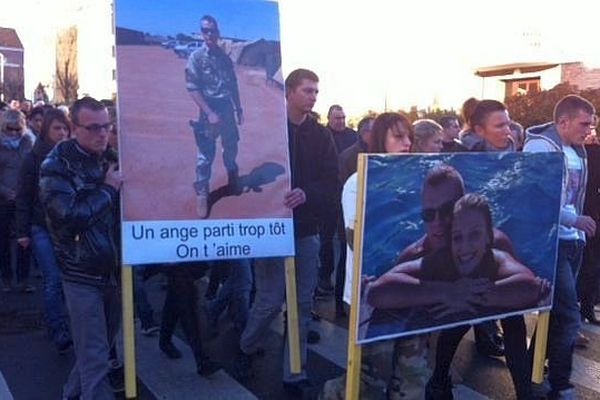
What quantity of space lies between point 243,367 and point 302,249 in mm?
931

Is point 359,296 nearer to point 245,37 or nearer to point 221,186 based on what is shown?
point 221,186

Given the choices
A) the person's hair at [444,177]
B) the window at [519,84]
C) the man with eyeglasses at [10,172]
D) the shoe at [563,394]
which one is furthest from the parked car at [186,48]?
the window at [519,84]

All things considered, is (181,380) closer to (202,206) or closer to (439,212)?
(202,206)

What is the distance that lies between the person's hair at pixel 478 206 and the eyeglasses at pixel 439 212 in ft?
0.14

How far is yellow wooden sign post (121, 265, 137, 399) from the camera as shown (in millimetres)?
4113

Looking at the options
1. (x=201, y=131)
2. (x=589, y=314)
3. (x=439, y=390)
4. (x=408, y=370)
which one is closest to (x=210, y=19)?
(x=201, y=131)

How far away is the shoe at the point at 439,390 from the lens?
454 centimetres

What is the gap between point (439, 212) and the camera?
12.1 ft

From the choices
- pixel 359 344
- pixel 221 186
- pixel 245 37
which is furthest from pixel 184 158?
pixel 359 344

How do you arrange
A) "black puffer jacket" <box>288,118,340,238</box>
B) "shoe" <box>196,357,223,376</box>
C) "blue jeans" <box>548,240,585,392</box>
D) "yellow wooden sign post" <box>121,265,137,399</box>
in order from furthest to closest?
"shoe" <box>196,357,223,376</box>
"black puffer jacket" <box>288,118,340,238</box>
"blue jeans" <box>548,240,585,392</box>
"yellow wooden sign post" <box>121,265,137,399</box>

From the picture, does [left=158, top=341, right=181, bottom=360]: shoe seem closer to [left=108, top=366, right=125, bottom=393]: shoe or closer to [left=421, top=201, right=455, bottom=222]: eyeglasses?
[left=108, top=366, right=125, bottom=393]: shoe

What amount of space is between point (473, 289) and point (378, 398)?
0.75 m

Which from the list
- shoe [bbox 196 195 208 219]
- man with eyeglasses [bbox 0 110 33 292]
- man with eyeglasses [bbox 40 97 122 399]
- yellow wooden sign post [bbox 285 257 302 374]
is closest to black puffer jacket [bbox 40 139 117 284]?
man with eyeglasses [bbox 40 97 122 399]

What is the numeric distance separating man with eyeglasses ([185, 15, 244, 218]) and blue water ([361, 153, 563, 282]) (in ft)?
4.20
